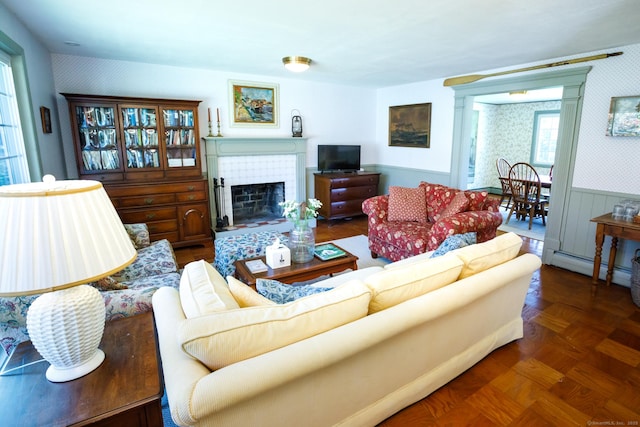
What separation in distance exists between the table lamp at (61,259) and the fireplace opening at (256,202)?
4.09 meters

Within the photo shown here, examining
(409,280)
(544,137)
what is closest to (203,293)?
(409,280)

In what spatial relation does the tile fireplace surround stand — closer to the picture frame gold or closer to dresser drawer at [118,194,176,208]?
dresser drawer at [118,194,176,208]

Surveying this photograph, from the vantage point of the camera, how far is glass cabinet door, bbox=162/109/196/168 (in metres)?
4.24

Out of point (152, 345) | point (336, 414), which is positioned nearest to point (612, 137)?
point (336, 414)

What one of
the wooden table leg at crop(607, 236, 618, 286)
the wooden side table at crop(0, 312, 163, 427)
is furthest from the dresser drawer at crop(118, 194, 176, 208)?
the wooden table leg at crop(607, 236, 618, 286)

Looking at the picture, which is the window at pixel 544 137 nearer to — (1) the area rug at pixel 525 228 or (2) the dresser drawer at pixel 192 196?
→ (1) the area rug at pixel 525 228

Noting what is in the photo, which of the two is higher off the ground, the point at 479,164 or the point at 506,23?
the point at 506,23

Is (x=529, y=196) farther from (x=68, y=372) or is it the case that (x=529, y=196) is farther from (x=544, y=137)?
(x=68, y=372)

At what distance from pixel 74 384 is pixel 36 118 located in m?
2.87

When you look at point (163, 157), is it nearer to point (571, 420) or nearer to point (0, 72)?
point (0, 72)

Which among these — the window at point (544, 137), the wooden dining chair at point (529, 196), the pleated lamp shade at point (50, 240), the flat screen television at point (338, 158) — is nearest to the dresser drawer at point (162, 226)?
the flat screen television at point (338, 158)

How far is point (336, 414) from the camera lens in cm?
148

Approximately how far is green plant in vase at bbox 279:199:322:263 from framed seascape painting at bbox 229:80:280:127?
2.66 m

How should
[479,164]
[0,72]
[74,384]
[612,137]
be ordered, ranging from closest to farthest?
[74,384], [0,72], [612,137], [479,164]
